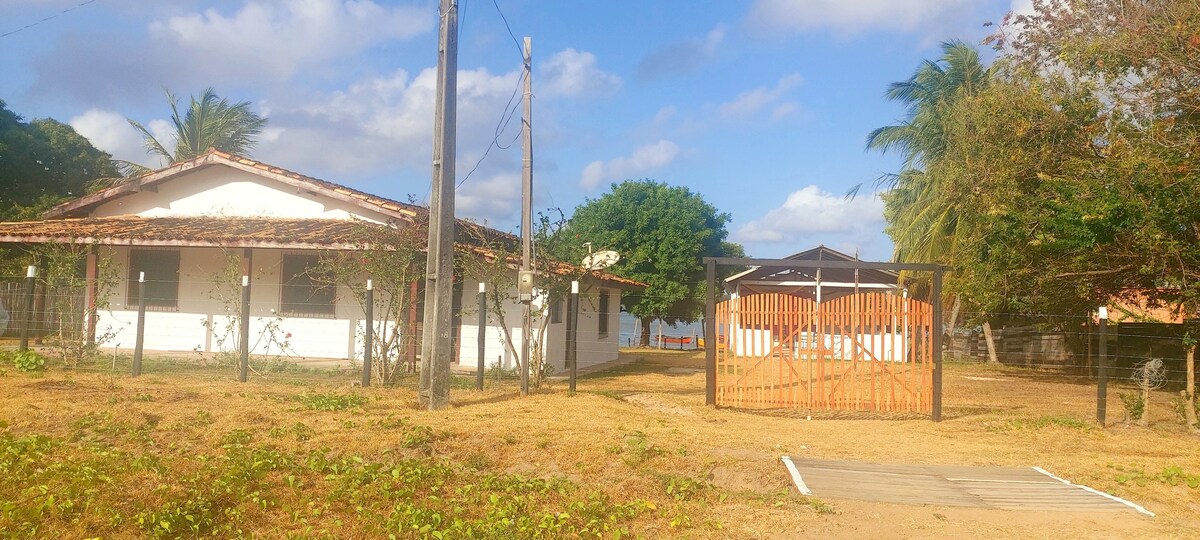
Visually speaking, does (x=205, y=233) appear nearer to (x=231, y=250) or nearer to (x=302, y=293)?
(x=231, y=250)

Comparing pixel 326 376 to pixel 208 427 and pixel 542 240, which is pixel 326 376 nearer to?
pixel 542 240

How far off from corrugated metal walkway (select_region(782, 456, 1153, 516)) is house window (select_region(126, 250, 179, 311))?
13999 millimetres

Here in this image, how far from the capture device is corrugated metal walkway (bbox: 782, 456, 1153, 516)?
596 cm

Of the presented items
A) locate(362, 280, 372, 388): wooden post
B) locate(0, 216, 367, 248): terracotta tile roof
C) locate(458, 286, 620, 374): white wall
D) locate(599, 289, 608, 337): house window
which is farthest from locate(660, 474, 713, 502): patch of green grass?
locate(599, 289, 608, 337): house window

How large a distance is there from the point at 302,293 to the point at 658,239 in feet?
71.4

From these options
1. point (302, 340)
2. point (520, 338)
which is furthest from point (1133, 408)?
point (302, 340)

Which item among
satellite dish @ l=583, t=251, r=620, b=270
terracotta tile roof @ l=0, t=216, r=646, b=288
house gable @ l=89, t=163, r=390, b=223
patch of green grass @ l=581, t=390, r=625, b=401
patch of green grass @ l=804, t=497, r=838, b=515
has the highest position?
house gable @ l=89, t=163, r=390, b=223

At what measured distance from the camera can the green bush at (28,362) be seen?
36.3 ft

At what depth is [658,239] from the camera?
1426 inches

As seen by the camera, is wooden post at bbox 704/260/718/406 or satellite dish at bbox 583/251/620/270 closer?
wooden post at bbox 704/260/718/406

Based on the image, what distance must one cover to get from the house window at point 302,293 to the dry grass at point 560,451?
4012 millimetres

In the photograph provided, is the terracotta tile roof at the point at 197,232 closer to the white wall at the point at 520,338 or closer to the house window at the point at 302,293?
the house window at the point at 302,293

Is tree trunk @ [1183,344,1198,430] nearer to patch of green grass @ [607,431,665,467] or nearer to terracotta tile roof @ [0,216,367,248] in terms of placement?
patch of green grass @ [607,431,665,467]

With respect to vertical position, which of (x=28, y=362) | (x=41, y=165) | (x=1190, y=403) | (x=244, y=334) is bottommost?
(x=1190, y=403)
